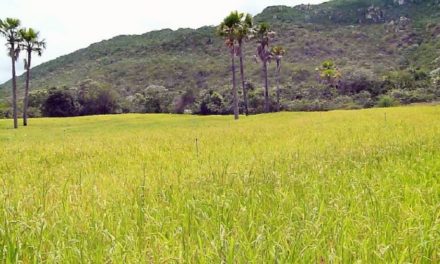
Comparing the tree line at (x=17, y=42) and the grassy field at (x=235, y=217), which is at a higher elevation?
the tree line at (x=17, y=42)

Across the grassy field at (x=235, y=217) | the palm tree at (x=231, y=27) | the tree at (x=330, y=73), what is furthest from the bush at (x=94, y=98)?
the grassy field at (x=235, y=217)

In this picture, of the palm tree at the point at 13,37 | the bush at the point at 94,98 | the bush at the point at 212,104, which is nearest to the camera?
the palm tree at the point at 13,37

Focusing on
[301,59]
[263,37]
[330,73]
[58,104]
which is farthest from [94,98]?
[301,59]

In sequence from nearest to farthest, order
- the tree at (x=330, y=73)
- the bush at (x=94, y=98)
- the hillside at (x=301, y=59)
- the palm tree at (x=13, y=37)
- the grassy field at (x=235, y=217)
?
Result: the grassy field at (x=235, y=217)
the palm tree at (x=13, y=37)
the bush at (x=94, y=98)
the tree at (x=330, y=73)
the hillside at (x=301, y=59)

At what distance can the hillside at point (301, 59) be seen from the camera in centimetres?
8300

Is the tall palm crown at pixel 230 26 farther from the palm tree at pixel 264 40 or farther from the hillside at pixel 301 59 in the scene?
the hillside at pixel 301 59

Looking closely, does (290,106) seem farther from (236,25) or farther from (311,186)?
(311,186)

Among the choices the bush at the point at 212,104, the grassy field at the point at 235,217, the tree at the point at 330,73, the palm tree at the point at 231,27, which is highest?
the palm tree at the point at 231,27

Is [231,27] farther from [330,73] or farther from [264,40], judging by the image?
[330,73]

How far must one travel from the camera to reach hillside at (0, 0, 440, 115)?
3268 inches

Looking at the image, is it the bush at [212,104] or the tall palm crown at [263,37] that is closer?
the tall palm crown at [263,37]

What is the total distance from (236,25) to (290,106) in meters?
27.9

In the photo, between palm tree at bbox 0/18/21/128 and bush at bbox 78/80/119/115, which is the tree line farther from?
bush at bbox 78/80/119/115

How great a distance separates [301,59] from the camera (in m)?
118
